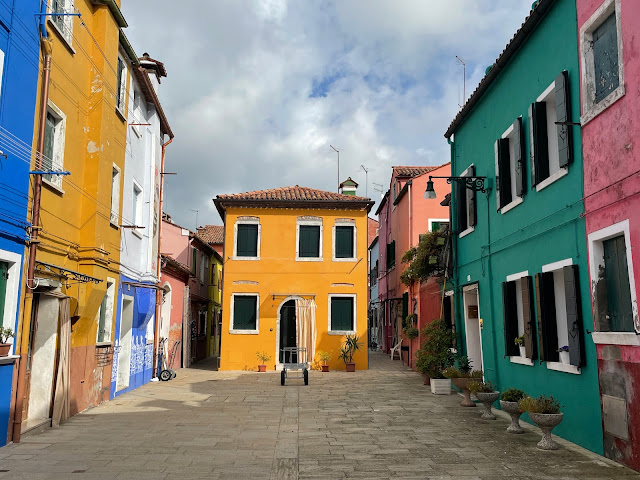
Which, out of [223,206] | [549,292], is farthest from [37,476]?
[223,206]

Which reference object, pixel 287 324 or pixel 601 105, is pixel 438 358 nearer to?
pixel 601 105

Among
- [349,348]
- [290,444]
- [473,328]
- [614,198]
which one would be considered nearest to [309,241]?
[349,348]

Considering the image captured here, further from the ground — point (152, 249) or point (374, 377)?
point (152, 249)

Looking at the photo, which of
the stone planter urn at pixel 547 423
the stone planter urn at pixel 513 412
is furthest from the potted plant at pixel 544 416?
the stone planter urn at pixel 513 412

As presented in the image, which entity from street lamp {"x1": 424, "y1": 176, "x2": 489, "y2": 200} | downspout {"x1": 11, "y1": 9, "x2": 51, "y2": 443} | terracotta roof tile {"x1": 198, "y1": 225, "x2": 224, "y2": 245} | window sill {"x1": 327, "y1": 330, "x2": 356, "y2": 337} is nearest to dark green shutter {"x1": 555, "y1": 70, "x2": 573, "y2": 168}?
street lamp {"x1": 424, "y1": 176, "x2": 489, "y2": 200}

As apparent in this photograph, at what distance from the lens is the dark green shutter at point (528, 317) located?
31.3 feet

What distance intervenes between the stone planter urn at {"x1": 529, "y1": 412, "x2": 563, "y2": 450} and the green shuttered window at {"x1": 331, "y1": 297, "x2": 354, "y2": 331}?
1355cm

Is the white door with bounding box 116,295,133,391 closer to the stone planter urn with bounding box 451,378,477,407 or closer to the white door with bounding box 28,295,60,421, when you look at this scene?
the white door with bounding box 28,295,60,421

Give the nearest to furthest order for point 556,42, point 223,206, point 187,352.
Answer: point 556,42 → point 223,206 → point 187,352

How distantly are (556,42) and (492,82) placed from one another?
10.1 feet

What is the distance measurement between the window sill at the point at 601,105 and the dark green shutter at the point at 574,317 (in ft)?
6.79

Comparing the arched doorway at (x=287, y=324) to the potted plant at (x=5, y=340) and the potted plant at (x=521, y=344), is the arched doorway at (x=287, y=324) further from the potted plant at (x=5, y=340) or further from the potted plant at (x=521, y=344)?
the potted plant at (x=5, y=340)

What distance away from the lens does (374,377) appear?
18359 millimetres

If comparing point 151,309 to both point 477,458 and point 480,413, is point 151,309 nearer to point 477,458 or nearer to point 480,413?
point 480,413
